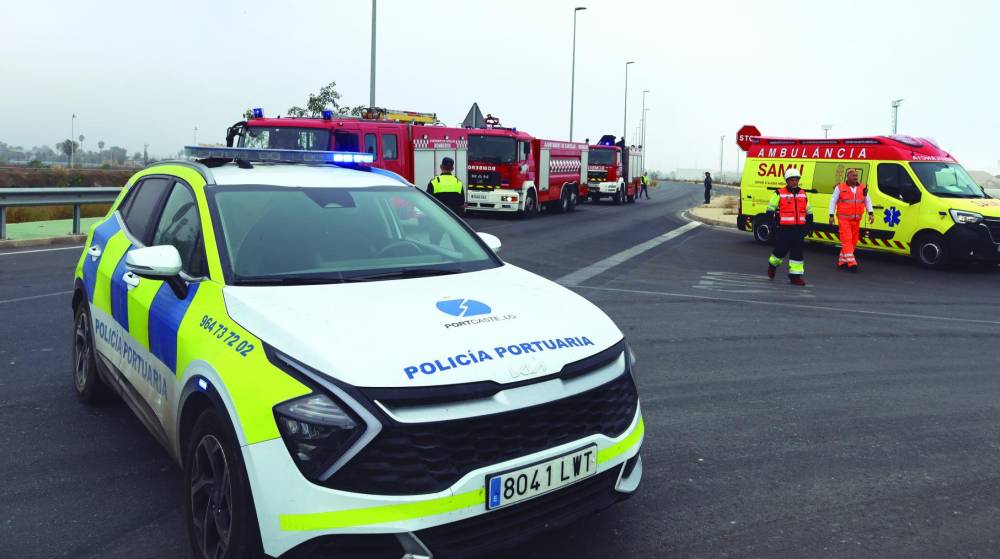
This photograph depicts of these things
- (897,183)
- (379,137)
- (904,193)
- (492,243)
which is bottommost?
(492,243)

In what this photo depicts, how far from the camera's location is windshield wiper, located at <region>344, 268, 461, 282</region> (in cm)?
379

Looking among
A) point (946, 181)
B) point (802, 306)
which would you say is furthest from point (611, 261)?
point (946, 181)

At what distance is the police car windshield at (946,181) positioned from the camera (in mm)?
15648

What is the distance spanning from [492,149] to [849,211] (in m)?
12.4

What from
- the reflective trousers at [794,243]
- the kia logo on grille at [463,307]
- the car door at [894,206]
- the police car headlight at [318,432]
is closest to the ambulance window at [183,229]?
the kia logo on grille at [463,307]

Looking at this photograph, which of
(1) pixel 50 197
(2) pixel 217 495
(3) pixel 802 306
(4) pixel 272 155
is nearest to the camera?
(2) pixel 217 495

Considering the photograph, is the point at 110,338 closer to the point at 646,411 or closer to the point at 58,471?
the point at 58,471

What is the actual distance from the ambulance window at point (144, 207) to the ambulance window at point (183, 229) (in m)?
0.15

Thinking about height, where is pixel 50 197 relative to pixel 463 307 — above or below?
above

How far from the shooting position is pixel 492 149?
2536 cm

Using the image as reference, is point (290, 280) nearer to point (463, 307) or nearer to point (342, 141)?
point (463, 307)

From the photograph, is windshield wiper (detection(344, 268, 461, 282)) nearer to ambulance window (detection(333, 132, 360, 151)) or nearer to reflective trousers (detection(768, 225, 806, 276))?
reflective trousers (detection(768, 225, 806, 276))

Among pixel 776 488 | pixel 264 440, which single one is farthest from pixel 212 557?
pixel 776 488

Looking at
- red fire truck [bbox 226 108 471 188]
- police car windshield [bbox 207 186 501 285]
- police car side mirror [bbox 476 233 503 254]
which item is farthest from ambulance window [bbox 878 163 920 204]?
police car windshield [bbox 207 186 501 285]
